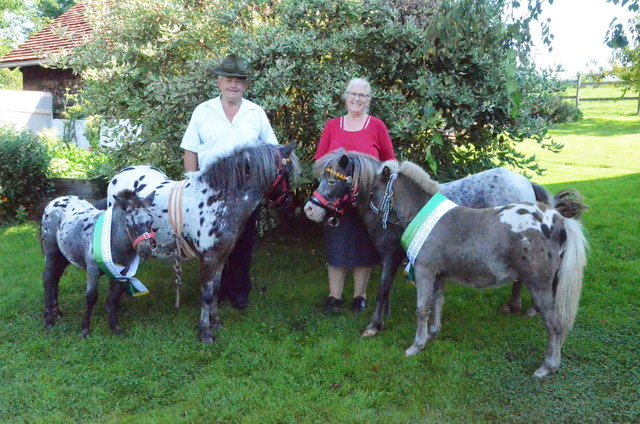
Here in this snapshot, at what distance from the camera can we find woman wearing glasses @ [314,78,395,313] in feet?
14.7

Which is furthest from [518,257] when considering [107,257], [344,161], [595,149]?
[595,149]

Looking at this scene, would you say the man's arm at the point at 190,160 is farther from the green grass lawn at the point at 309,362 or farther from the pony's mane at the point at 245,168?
the green grass lawn at the point at 309,362

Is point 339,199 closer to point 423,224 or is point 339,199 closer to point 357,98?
point 423,224

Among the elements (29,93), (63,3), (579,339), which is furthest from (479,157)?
(63,3)

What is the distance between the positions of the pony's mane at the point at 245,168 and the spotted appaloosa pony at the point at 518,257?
151 centimetres

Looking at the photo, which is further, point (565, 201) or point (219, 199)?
point (565, 201)

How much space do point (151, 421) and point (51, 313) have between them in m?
2.17

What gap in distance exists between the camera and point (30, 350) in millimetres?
4359

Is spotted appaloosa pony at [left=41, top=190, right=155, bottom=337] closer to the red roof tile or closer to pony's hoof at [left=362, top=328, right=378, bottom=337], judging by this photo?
pony's hoof at [left=362, top=328, right=378, bottom=337]

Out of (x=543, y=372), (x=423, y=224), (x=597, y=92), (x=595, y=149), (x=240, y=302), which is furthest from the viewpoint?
(x=597, y=92)

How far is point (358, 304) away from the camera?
5.08 m

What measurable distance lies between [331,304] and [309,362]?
109cm

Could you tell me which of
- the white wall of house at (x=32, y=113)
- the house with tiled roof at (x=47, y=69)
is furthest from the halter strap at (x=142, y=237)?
the house with tiled roof at (x=47, y=69)

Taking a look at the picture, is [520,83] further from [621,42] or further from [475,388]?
[475,388]
